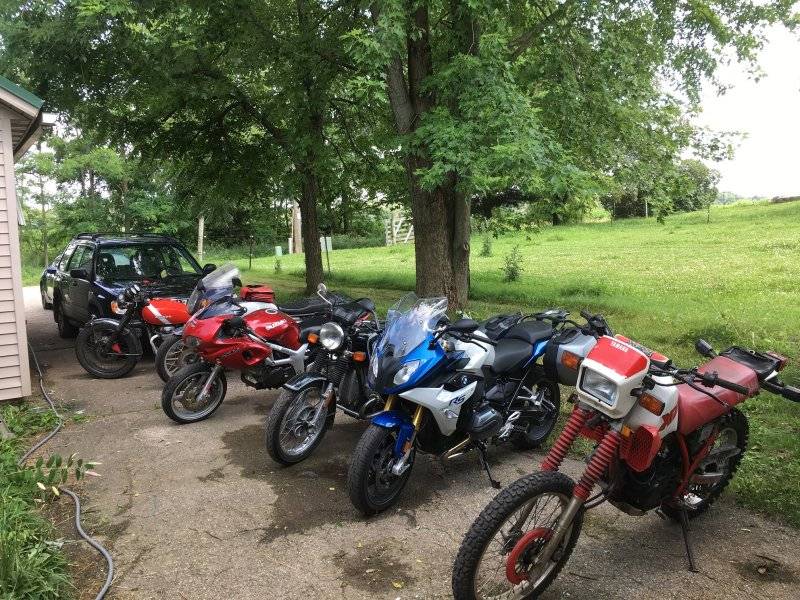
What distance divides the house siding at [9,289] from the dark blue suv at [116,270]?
171 cm

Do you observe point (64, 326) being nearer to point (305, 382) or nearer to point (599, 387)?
point (305, 382)

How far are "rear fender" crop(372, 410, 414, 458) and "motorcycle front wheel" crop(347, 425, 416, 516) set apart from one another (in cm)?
3

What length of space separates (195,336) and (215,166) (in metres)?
8.28

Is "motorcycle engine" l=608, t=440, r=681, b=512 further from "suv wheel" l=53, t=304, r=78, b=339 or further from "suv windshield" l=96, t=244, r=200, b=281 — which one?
"suv wheel" l=53, t=304, r=78, b=339

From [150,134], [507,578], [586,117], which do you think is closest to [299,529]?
[507,578]

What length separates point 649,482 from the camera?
312 cm

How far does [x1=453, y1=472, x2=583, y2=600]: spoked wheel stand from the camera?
265 centimetres

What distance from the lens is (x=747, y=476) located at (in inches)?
166

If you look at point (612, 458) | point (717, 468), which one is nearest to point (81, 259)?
point (612, 458)

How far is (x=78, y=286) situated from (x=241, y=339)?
477 centimetres

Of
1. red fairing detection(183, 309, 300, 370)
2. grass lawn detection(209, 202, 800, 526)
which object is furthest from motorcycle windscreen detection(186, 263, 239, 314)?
grass lawn detection(209, 202, 800, 526)

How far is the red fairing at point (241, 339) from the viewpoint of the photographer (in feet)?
17.8

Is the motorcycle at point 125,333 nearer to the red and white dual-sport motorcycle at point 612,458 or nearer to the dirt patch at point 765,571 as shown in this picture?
the red and white dual-sport motorcycle at point 612,458

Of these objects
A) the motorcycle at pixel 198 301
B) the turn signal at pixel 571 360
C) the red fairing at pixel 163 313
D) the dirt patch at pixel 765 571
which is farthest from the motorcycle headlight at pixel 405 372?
the red fairing at pixel 163 313
